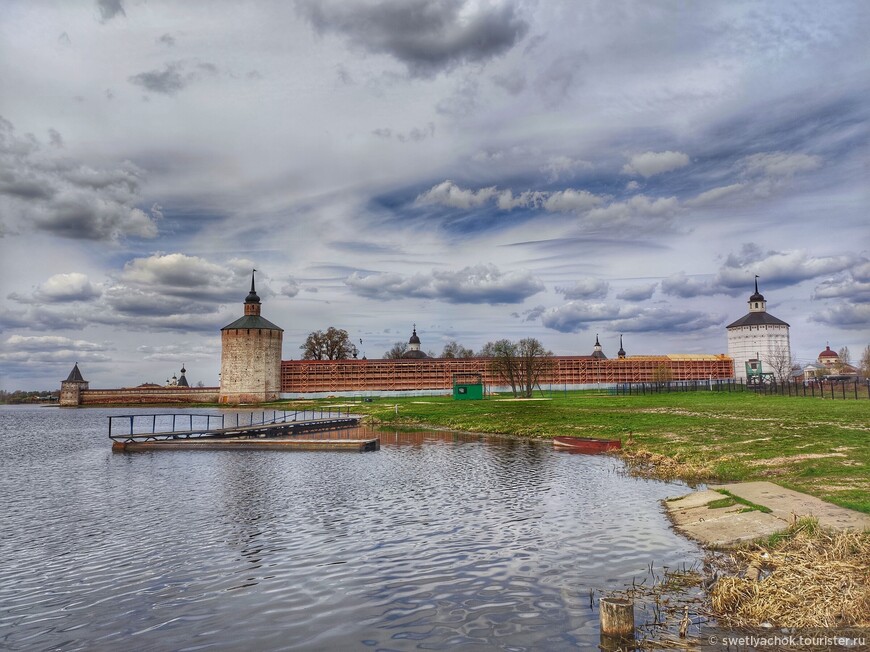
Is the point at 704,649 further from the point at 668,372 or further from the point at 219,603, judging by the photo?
the point at 668,372

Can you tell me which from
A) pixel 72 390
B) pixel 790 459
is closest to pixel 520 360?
pixel 790 459

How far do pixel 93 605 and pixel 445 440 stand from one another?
27803 millimetres

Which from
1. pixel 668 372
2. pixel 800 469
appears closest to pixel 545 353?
pixel 668 372

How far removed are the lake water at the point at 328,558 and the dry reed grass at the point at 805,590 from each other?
181 centimetres

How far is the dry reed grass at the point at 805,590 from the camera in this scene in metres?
7.80

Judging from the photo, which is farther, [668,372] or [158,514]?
[668,372]

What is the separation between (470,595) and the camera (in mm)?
9695

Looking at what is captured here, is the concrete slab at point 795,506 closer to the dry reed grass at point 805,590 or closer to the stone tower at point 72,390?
the dry reed grass at point 805,590

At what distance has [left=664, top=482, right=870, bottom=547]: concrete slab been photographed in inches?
468

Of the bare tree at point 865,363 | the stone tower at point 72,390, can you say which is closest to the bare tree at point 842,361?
the bare tree at point 865,363

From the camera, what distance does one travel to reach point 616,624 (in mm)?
7582

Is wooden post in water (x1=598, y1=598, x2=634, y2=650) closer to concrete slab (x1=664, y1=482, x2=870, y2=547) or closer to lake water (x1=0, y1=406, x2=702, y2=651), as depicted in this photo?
lake water (x1=0, y1=406, x2=702, y2=651)

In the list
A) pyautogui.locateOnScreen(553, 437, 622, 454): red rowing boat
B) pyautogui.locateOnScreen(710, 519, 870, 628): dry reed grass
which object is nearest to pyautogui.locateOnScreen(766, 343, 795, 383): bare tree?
pyautogui.locateOnScreen(553, 437, 622, 454): red rowing boat
